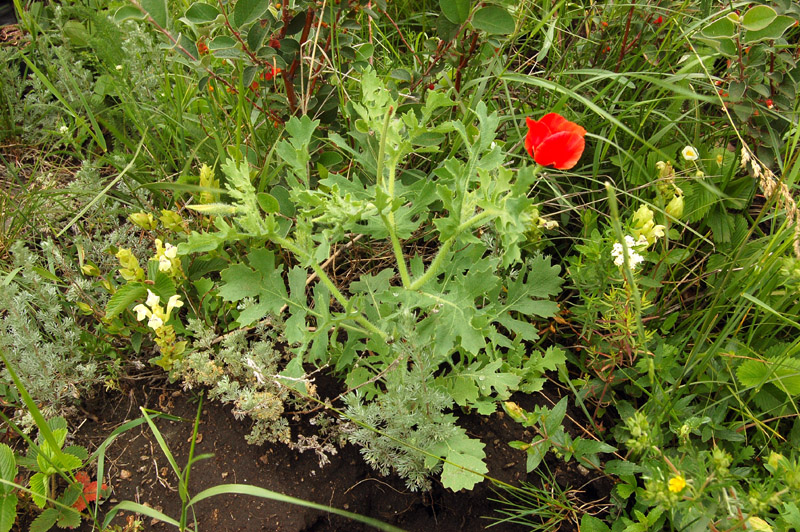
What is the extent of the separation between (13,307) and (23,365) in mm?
175

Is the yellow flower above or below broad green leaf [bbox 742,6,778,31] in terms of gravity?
below

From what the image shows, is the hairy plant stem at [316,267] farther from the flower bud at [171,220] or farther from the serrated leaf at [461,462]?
the flower bud at [171,220]

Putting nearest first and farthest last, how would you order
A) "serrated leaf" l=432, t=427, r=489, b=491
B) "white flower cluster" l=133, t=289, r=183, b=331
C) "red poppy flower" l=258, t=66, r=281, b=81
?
"serrated leaf" l=432, t=427, r=489, b=491 → "white flower cluster" l=133, t=289, r=183, b=331 → "red poppy flower" l=258, t=66, r=281, b=81

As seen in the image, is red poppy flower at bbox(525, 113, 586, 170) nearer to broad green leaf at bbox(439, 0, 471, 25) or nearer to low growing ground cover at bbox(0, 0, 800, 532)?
low growing ground cover at bbox(0, 0, 800, 532)

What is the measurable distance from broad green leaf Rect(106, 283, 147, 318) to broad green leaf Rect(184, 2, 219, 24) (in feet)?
2.59

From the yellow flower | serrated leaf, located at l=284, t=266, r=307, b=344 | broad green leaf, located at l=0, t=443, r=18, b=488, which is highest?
serrated leaf, located at l=284, t=266, r=307, b=344

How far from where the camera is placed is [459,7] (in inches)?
69.8

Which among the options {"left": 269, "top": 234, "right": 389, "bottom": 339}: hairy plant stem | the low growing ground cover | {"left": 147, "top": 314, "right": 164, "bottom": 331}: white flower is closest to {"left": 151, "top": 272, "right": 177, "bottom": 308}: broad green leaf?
the low growing ground cover

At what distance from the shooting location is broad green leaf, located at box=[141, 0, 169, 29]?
175 cm

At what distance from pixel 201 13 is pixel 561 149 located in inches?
44.9

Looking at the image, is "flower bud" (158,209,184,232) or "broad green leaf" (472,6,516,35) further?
"flower bud" (158,209,184,232)

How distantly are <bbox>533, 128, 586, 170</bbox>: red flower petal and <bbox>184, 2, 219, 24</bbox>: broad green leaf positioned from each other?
107 centimetres

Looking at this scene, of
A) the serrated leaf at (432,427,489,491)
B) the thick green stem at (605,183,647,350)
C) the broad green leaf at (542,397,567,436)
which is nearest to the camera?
the thick green stem at (605,183,647,350)

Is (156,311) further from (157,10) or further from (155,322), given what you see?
(157,10)
